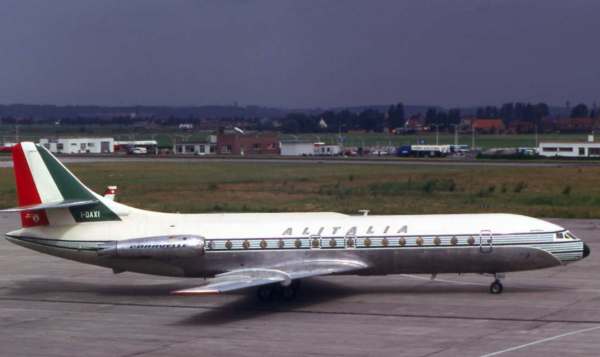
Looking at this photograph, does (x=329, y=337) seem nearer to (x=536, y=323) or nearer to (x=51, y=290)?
(x=536, y=323)

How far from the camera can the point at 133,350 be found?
24859 millimetres

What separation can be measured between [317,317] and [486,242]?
642cm

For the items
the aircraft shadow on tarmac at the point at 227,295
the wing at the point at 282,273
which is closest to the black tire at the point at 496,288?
the aircraft shadow on tarmac at the point at 227,295

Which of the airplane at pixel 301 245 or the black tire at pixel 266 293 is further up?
the airplane at pixel 301 245

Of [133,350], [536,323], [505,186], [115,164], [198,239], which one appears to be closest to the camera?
[133,350]

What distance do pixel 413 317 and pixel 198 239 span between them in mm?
7778

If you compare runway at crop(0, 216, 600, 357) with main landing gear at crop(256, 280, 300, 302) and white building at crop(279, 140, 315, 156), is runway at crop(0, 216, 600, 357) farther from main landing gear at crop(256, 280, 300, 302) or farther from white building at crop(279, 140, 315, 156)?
white building at crop(279, 140, 315, 156)

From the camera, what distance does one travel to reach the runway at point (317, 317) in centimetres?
2477

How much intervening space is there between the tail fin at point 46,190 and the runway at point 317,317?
2835mm

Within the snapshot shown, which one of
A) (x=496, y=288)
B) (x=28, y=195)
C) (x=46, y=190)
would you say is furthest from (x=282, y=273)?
(x=28, y=195)

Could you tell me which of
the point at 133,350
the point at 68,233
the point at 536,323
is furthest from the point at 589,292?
the point at 68,233

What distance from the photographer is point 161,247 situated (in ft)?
104

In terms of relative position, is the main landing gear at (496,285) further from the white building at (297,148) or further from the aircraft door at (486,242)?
the white building at (297,148)

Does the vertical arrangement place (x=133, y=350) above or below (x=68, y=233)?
below
